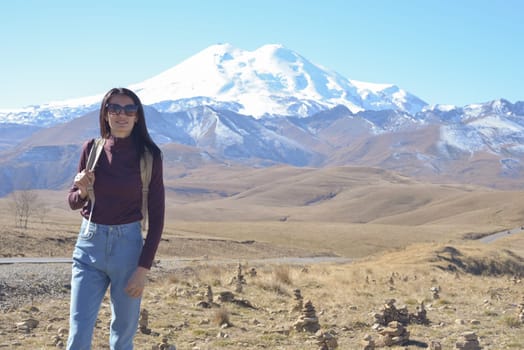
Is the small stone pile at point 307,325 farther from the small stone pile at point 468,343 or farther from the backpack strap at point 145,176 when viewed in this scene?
the backpack strap at point 145,176

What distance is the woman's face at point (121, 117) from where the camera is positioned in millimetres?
5715

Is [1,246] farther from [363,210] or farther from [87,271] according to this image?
[363,210]

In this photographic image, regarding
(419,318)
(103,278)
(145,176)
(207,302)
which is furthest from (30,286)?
(145,176)

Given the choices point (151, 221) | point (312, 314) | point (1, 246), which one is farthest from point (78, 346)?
point (1, 246)

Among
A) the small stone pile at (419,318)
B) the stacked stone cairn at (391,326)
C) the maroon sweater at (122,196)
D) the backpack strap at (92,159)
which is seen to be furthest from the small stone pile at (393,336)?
A: the backpack strap at (92,159)

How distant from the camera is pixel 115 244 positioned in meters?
5.46

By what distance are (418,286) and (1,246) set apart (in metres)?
22.3

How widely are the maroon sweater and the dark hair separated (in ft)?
0.33

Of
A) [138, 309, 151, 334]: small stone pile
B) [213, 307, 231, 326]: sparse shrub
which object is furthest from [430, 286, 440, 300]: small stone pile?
[138, 309, 151, 334]: small stone pile

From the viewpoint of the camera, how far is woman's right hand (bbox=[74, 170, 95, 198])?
5.33 metres

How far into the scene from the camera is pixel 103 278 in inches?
217

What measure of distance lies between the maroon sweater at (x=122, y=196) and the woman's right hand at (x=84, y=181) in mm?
70

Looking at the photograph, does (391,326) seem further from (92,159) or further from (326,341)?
(92,159)

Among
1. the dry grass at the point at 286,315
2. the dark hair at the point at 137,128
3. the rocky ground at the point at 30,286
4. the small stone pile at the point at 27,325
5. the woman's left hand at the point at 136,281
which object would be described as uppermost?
the dark hair at the point at 137,128
